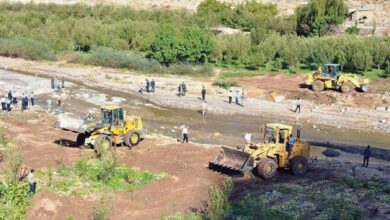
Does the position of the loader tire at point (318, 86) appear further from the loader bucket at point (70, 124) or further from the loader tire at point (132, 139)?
the loader bucket at point (70, 124)

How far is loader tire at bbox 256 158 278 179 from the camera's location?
2286 centimetres

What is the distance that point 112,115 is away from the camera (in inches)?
1049

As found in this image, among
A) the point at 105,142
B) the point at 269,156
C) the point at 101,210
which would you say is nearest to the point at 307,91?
the point at 269,156

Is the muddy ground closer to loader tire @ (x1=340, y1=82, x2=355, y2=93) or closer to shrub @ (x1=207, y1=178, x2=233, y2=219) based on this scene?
shrub @ (x1=207, y1=178, x2=233, y2=219)

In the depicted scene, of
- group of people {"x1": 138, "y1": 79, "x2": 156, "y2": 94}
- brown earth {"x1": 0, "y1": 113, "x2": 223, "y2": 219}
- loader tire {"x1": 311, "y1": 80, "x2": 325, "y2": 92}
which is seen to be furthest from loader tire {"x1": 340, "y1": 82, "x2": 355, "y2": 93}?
brown earth {"x1": 0, "y1": 113, "x2": 223, "y2": 219}

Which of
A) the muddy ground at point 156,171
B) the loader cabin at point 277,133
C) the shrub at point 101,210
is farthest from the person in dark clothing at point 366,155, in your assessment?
the shrub at point 101,210

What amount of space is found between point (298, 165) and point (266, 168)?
64.9 inches

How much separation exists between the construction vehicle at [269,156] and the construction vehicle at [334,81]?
2002 centimetres

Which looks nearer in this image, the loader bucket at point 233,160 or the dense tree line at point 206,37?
the loader bucket at point 233,160

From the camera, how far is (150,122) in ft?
121

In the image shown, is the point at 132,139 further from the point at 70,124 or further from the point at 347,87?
the point at 347,87

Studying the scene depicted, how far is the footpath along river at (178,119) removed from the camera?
110 ft

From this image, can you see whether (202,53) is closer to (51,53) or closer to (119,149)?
(51,53)

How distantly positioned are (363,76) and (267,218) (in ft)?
108
